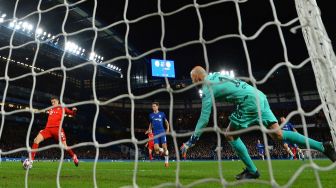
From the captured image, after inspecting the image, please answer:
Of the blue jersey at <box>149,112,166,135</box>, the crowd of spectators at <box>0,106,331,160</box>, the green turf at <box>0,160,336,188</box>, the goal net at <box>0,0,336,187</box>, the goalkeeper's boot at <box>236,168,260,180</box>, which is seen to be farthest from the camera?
the crowd of spectators at <box>0,106,331,160</box>

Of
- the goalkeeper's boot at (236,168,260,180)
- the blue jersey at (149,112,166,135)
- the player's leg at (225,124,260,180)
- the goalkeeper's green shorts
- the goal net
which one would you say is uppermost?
the goal net

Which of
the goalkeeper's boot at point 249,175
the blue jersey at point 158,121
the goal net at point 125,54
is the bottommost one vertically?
the goalkeeper's boot at point 249,175

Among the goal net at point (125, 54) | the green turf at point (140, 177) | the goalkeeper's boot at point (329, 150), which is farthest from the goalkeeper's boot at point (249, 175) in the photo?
the goal net at point (125, 54)

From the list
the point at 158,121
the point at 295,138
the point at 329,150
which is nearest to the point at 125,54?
the point at 158,121

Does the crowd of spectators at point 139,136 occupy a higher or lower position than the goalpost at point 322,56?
higher

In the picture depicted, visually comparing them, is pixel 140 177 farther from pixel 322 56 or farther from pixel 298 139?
pixel 322 56

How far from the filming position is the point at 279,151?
26.0 metres

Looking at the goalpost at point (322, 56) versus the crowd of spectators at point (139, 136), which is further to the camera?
the crowd of spectators at point (139, 136)

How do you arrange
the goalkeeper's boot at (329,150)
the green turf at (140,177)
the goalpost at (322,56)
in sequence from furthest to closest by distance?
the green turf at (140,177), the goalkeeper's boot at (329,150), the goalpost at (322,56)

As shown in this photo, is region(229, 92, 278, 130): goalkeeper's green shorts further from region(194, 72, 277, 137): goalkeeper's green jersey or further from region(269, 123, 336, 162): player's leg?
region(269, 123, 336, 162): player's leg

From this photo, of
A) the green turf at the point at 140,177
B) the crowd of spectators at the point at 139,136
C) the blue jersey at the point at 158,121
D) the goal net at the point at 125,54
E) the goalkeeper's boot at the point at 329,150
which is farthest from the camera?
the crowd of spectators at the point at 139,136

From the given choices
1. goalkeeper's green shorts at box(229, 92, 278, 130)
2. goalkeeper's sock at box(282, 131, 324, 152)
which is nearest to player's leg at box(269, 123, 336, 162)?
goalkeeper's sock at box(282, 131, 324, 152)

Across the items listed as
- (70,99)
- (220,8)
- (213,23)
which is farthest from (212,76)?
(70,99)

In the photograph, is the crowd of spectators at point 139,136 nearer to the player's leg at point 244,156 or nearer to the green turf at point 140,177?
the green turf at point 140,177
